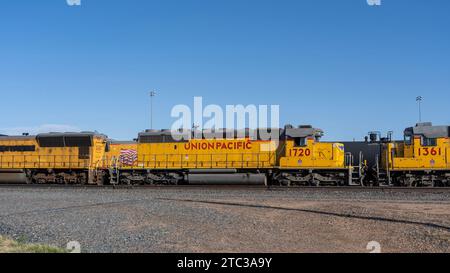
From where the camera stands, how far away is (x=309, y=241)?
9.13 metres

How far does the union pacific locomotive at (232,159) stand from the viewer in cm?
2391

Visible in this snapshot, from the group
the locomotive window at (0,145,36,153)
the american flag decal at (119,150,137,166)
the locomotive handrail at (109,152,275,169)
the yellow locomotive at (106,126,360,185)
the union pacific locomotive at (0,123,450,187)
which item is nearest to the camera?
the union pacific locomotive at (0,123,450,187)

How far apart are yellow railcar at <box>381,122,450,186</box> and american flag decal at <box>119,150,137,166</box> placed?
14.5 meters

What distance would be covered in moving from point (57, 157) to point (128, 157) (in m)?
4.93

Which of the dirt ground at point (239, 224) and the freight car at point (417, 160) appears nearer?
the dirt ground at point (239, 224)

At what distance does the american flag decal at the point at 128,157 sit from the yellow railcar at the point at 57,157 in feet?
5.53

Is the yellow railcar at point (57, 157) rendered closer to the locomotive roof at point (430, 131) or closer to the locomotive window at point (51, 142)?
the locomotive window at point (51, 142)

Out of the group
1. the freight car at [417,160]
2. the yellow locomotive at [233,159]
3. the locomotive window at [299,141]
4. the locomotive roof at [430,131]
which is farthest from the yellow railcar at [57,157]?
the locomotive roof at [430,131]

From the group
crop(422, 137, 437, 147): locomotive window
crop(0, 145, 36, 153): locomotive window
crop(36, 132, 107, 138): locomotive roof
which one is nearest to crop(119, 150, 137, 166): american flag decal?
crop(36, 132, 107, 138): locomotive roof

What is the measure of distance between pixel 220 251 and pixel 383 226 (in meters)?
4.87

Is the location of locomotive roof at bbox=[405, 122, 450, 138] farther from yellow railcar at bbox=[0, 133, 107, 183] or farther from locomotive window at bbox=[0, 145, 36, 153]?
locomotive window at bbox=[0, 145, 36, 153]

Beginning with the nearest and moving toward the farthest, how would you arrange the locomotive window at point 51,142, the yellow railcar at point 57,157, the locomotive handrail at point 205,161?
the locomotive handrail at point 205,161, the yellow railcar at point 57,157, the locomotive window at point 51,142

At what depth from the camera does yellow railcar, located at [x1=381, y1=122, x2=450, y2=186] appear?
23375mm
